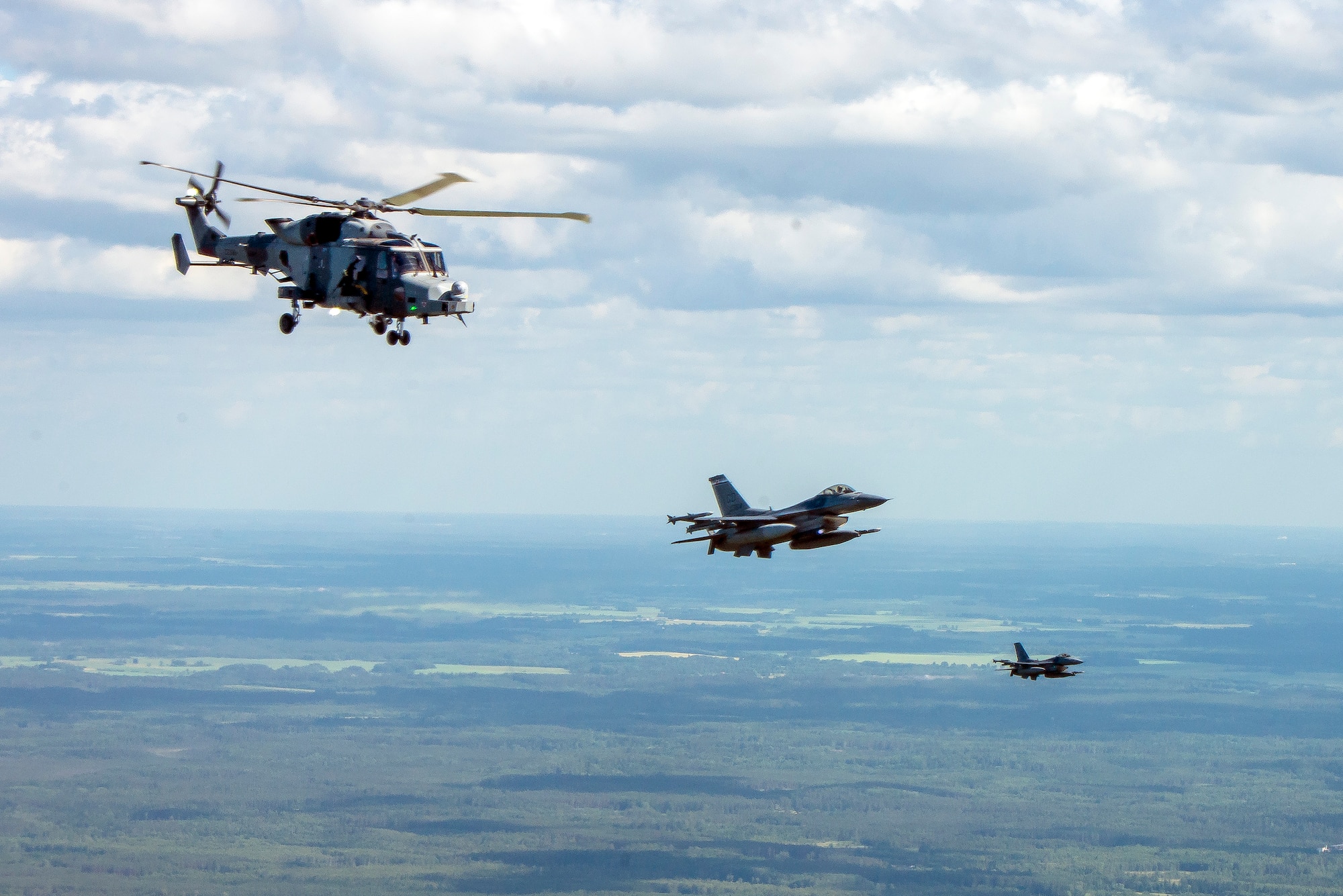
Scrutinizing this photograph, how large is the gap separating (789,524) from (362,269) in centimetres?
2845

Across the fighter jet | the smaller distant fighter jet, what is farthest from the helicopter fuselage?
the smaller distant fighter jet

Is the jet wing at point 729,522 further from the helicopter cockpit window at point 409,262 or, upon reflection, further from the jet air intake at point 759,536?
the helicopter cockpit window at point 409,262

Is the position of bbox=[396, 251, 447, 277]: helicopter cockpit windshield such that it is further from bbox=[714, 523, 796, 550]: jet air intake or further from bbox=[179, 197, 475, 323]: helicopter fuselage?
bbox=[714, 523, 796, 550]: jet air intake

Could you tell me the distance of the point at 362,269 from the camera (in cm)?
8181

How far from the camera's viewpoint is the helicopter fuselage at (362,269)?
81000 mm

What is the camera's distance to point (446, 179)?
79.8 meters

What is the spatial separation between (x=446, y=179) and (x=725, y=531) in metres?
28.1

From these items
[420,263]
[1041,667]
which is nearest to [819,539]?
[420,263]

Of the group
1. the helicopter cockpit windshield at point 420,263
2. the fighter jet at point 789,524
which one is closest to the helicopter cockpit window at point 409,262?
the helicopter cockpit windshield at point 420,263

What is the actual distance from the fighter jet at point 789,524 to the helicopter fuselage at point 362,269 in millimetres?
19796

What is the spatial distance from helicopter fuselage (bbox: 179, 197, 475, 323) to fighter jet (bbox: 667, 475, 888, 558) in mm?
19796

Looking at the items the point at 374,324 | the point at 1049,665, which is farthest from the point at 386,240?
the point at 1049,665

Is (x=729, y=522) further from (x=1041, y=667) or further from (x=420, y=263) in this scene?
(x=1041, y=667)

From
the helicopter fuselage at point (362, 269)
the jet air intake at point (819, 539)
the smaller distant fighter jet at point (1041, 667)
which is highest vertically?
the helicopter fuselage at point (362, 269)
